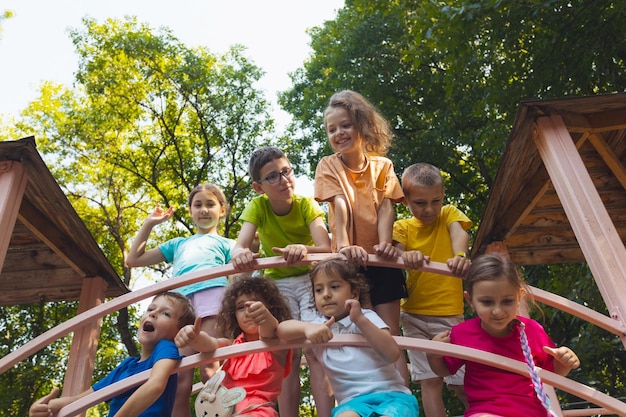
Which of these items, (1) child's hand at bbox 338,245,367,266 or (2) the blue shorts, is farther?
(1) child's hand at bbox 338,245,367,266

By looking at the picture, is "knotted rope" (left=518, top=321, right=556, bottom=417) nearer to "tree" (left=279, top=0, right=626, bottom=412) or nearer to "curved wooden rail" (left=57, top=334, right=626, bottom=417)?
"curved wooden rail" (left=57, top=334, right=626, bottom=417)

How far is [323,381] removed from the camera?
304 centimetres

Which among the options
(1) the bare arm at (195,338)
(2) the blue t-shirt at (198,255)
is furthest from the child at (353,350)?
(2) the blue t-shirt at (198,255)

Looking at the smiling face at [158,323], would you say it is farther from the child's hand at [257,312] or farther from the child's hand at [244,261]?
the child's hand at [257,312]

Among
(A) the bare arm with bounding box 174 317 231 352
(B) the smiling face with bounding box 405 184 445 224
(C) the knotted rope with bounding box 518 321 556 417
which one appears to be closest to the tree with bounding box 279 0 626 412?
(B) the smiling face with bounding box 405 184 445 224

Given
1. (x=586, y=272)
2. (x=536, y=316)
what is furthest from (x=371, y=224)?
(x=536, y=316)

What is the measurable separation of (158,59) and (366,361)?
11.6 metres

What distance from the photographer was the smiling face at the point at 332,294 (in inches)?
109

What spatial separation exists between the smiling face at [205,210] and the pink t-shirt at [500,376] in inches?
79.5

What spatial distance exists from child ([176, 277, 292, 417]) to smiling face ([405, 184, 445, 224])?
3.36 feet

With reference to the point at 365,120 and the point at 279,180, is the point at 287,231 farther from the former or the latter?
the point at 365,120

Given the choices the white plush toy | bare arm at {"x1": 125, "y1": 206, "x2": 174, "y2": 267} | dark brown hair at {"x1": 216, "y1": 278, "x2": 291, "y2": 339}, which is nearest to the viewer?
the white plush toy

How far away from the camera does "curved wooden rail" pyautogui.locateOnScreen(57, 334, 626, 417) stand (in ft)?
7.80

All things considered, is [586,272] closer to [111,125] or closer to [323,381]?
[323,381]
